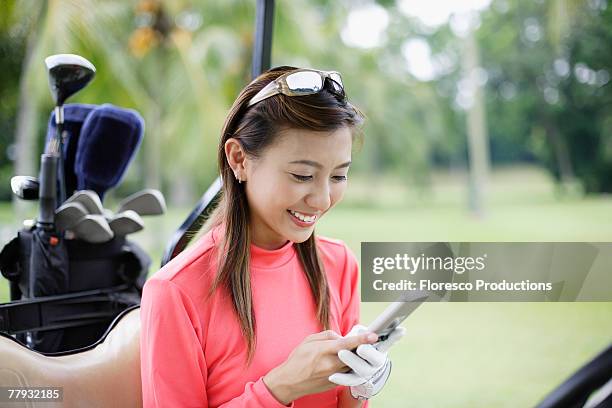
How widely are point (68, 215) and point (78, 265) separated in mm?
102

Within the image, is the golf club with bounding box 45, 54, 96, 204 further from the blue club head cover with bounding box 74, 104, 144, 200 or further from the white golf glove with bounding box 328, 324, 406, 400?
the white golf glove with bounding box 328, 324, 406, 400

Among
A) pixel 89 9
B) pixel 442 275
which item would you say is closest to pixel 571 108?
pixel 89 9

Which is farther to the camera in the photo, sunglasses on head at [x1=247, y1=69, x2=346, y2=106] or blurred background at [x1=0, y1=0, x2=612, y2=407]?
blurred background at [x1=0, y1=0, x2=612, y2=407]

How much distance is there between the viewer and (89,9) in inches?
202

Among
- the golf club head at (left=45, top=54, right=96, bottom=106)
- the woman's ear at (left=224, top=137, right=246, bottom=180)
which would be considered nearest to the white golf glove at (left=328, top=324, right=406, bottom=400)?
the woman's ear at (left=224, top=137, right=246, bottom=180)

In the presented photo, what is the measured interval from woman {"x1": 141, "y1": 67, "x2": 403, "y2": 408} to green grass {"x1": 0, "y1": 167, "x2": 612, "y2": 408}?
55 centimetres

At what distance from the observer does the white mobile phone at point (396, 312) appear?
2.50 ft

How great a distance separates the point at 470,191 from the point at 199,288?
13.4 m

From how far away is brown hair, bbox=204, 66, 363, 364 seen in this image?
88cm

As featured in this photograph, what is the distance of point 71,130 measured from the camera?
1325 millimetres

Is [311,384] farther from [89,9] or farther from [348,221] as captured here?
[348,221]
